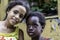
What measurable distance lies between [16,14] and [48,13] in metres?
0.35

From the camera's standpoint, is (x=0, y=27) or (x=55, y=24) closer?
(x=0, y=27)

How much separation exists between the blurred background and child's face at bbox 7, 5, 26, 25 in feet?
0.39

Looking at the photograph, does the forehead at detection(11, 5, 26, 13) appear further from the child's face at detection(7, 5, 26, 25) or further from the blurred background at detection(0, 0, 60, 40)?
the blurred background at detection(0, 0, 60, 40)

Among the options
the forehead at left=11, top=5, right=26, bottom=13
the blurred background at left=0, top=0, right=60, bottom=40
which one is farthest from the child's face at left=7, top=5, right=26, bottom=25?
the blurred background at left=0, top=0, right=60, bottom=40

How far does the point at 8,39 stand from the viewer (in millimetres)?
1050

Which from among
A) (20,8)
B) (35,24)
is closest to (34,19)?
(35,24)

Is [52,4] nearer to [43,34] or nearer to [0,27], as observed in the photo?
[43,34]

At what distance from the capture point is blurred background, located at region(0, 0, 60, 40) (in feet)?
3.85

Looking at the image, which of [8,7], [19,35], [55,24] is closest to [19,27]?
[19,35]

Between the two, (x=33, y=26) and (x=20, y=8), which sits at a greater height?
(x=20, y=8)

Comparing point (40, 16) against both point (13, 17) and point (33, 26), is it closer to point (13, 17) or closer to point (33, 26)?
point (33, 26)

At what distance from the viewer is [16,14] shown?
1020 millimetres

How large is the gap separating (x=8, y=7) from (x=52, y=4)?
0.40m

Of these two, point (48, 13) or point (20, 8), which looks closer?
point (20, 8)
